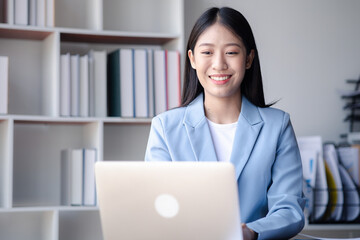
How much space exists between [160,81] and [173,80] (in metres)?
0.06

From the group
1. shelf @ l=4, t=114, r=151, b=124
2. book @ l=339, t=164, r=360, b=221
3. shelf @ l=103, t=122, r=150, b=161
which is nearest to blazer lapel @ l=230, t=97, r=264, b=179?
shelf @ l=4, t=114, r=151, b=124

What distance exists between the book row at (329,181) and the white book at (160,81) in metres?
0.77

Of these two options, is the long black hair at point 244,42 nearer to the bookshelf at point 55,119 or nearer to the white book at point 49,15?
the bookshelf at point 55,119

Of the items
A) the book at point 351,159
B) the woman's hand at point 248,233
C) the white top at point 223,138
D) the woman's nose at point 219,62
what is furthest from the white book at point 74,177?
the woman's hand at point 248,233

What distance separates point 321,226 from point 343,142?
663mm

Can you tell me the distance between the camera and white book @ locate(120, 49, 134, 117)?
2766 mm

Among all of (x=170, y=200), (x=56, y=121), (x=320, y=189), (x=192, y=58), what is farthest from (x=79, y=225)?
(x=170, y=200)

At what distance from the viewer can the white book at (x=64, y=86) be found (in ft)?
8.77

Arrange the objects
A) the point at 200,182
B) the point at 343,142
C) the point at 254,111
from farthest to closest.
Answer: the point at 343,142
the point at 254,111
the point at 200,182

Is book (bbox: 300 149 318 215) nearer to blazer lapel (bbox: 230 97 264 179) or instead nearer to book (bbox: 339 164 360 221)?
book (bbox: 339 164 360 221)

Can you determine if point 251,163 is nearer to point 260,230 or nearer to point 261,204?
point 261,204

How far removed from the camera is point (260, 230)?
4.44ft

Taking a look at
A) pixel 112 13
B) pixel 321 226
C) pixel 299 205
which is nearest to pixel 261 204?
pixel 299 205

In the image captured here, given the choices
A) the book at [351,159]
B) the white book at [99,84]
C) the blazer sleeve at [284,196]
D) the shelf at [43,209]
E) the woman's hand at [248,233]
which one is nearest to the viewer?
the woman's hand at [248,233]
